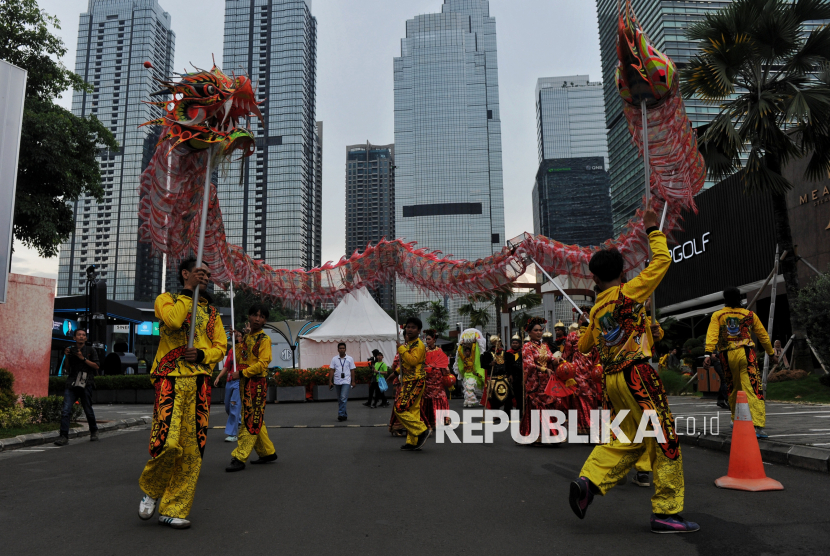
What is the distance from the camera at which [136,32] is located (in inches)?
3538

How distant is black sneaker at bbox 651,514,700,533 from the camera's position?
3629 millimetres

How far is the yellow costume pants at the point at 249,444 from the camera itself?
6316 millimetres

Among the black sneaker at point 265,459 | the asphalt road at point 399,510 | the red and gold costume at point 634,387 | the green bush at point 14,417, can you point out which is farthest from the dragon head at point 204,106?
the green bush at point 14,417

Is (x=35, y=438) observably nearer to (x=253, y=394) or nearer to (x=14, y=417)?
(x=14, y=417)

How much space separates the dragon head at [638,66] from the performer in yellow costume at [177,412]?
16.6ft

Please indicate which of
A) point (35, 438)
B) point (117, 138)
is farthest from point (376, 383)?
point (117, 138)

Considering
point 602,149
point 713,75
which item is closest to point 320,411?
point 713,75

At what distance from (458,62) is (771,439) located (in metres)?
139

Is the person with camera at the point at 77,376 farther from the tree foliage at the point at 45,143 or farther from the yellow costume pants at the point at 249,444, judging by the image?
the tree foliage at the point at 45,143

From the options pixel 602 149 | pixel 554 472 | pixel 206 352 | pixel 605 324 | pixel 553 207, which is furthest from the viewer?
pixel 602 149

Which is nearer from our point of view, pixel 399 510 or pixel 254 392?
pixel 399 510

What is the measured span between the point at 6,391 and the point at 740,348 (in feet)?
38.3

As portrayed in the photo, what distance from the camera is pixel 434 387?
32.4 feet

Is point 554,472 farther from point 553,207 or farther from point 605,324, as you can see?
point 553,207
